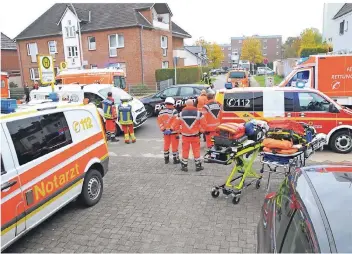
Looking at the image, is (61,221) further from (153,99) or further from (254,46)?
(254,46)

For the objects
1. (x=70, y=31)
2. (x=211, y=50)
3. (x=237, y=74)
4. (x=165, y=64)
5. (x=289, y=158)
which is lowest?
(x=289, y=158)

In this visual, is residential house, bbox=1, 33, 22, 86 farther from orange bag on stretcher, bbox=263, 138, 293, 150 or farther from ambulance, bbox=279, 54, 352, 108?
orange bag on stretcher, bbox=263, 138, 293, 150

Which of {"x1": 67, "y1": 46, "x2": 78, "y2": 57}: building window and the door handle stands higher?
{"x1": 67, "y1": 46, "x2": 78, "y2": 57}: building window

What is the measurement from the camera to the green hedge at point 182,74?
31.2 metres

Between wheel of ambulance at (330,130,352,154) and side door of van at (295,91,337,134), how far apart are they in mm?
267

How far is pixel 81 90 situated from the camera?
1234cm

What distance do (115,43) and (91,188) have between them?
2737 cm

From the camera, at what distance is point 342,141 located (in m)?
8.27

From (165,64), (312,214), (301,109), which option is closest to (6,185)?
(312,214)

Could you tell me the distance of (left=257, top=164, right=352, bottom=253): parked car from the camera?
201 centimetres

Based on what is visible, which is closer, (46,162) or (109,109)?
(46,162)

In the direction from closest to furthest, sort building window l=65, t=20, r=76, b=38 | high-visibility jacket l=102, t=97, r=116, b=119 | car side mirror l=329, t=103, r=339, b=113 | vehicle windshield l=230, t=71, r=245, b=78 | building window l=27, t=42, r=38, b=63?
1. car side mirror l=329, t=103, r=339, b=113
2. high-visibility jacket l=102, t=97, r=116, b=119
3. vehicle windshield l=230, t=71, r=245, b=78
4. building window l=65, t=20, r=76, b=38
5. building window l=27, t=42, r=38, b=63

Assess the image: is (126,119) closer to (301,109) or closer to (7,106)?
(301,109)

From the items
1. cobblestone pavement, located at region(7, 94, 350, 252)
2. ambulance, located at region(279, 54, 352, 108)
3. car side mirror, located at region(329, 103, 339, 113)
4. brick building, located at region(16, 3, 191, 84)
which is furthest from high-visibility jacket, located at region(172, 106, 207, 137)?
brick building, located at region(16, 3, 191, 84)
